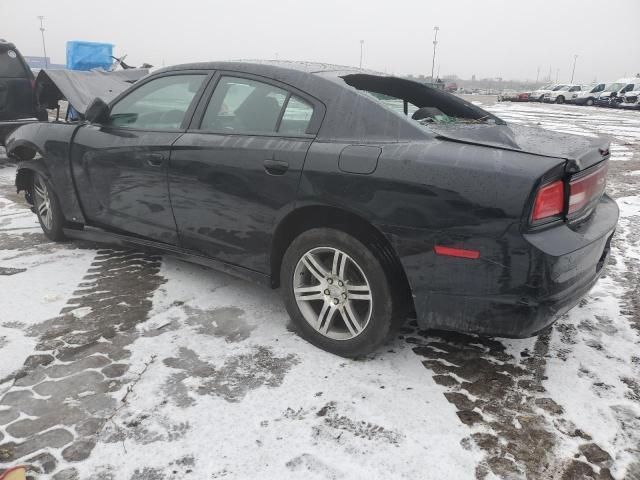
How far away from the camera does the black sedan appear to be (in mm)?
2199

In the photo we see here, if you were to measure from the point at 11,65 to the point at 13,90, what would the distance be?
407 mm

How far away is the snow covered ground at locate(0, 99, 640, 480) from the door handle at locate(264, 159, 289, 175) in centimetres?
97

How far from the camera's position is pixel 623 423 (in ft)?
7.30

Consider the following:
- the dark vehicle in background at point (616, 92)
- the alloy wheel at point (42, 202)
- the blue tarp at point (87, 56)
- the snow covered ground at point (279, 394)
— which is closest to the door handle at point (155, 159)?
the snow covered ground at point (279, 394)

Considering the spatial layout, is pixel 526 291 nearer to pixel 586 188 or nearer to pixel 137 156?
pixel 586 188

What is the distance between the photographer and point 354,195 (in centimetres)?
246

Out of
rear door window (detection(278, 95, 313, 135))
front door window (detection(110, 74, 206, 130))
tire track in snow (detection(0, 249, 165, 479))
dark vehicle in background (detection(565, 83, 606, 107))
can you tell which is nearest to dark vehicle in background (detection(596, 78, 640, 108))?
dark vehicle in background (detection(565, 83, 606, 107))

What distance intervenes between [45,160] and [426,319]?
3.41 m

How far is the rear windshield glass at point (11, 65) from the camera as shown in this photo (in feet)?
25.4

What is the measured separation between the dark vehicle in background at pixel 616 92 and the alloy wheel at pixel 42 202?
36285mm

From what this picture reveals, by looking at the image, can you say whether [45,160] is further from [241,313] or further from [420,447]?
[420,447]

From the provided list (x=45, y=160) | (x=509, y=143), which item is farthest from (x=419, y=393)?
(x=45, y=160)

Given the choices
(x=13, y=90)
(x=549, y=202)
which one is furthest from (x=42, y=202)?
(x=13, y=90)

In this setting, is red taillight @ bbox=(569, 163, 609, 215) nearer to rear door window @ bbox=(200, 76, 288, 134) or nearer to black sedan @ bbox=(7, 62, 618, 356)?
black sedan @ bbox=(7, 62, 618, 356)
